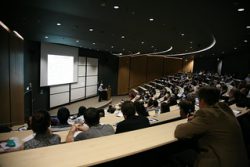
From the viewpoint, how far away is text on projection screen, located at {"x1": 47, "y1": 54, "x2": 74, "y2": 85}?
10125mm

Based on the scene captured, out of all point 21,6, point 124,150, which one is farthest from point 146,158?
point 21,6

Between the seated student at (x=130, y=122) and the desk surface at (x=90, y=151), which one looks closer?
the desk surface at (x=90, y=151)

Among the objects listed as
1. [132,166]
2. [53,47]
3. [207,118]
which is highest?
[53,47]

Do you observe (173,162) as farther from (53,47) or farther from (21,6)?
(53,47)

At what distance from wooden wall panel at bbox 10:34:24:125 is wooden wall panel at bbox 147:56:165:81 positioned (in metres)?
14.9

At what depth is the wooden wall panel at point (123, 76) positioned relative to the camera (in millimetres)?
17891

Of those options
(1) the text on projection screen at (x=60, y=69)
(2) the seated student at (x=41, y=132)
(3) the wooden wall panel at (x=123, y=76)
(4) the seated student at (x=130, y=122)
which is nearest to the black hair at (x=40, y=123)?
(2) the seated student at (x=41, y=132)

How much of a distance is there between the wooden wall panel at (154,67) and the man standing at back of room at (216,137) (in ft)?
63.2

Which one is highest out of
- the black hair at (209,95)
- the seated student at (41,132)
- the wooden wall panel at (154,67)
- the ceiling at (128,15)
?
the ceiling at (128,15)

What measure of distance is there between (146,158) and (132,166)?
7.3 inches

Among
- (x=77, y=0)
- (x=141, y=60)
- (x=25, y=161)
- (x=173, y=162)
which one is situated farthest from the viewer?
(x=141, y=60)

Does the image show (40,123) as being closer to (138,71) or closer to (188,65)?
(138,71)

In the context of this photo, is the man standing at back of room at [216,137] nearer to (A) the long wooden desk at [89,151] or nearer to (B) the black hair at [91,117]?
(A) the long wooden desk at [89,151]

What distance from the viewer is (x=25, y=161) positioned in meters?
1.26
